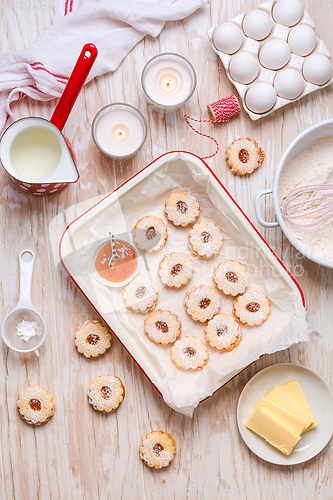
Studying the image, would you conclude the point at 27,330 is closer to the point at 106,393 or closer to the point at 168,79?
the point at 106,393

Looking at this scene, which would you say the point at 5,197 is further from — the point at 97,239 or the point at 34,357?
the point at 34,357

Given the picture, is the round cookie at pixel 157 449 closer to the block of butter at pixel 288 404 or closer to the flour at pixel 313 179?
the block of butter at pixel 288 404

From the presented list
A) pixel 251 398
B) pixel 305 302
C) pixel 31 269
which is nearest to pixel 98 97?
pixel 31 269

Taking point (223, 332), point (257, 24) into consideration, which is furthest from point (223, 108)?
point (223, 332)

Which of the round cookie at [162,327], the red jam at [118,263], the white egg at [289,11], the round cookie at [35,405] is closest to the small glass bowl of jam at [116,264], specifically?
the red jam at [118,263]

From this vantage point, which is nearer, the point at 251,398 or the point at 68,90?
the point at 68,90

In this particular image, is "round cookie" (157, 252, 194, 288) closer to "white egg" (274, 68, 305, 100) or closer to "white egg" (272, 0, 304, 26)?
"white egg" (274, 68, 305, 100)
